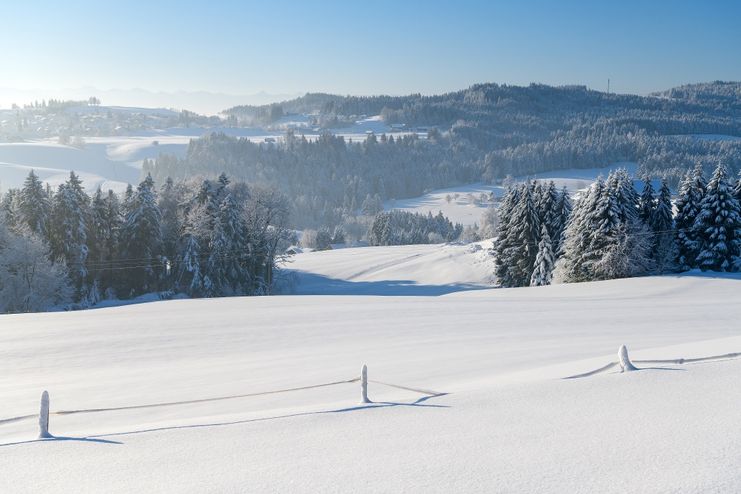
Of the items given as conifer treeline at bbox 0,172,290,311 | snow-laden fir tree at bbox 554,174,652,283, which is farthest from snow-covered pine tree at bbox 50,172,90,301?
snow-laden fir tree at bbox 554,174,652,283

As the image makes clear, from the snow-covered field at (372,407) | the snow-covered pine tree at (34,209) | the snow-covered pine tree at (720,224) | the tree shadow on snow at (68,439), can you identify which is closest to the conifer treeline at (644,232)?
the snow-covered pine tree at (720,224)

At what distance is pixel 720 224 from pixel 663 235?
4.52 m

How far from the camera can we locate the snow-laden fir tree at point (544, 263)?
50438mm

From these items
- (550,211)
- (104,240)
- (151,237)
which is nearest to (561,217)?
(550,211)

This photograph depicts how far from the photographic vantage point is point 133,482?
7.09 meters

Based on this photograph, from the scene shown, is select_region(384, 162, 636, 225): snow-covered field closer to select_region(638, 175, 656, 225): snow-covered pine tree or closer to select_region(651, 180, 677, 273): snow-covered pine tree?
select_region(638, 175, 656, 225): snow-covered pine tree

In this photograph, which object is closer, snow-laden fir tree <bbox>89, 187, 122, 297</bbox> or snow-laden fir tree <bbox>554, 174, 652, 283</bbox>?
snow-laden fir tree <bbox>554, 174, 652, 283</bbox>

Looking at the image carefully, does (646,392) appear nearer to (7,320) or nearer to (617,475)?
(617,475)

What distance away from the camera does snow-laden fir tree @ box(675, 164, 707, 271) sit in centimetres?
4591

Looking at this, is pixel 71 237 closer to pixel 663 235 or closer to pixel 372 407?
pixel 372 407

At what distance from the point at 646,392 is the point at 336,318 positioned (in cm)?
1652

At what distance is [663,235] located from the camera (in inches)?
1868

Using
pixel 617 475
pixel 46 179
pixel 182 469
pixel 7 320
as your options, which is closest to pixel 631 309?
pixel 617 475

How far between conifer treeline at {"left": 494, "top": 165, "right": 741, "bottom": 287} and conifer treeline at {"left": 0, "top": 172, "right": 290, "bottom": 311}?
1064 inches
